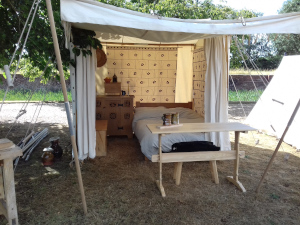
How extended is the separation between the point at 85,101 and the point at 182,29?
1.60m

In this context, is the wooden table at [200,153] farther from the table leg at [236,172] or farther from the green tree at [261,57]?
the green tree at [261,57]

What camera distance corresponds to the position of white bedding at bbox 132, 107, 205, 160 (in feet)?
11.5

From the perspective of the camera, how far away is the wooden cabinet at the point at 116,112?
5012mm

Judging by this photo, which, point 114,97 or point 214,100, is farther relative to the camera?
point 114,97

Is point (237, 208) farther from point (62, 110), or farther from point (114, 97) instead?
point (62, 110)

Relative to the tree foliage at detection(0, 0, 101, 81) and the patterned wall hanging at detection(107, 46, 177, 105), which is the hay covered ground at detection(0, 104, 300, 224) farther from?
the patterned wall hanging at detection(107, 46, 177, 105)

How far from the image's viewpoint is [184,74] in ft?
18.0

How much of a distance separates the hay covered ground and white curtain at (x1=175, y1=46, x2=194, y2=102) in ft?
6.66

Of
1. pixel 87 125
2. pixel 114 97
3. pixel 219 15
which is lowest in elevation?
pixel 87 125

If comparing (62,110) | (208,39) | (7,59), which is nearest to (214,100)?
(208,39)

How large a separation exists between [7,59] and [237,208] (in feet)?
12.3

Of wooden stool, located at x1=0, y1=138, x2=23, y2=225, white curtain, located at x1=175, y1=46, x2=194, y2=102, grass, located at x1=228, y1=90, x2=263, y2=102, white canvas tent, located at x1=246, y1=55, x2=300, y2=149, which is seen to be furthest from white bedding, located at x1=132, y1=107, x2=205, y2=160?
grass, located at x1=228, y1=90, x2=263, y2=102

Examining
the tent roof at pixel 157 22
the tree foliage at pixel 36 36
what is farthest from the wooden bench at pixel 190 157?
the tree foliage at pixel 36 36

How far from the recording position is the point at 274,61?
16641mm
